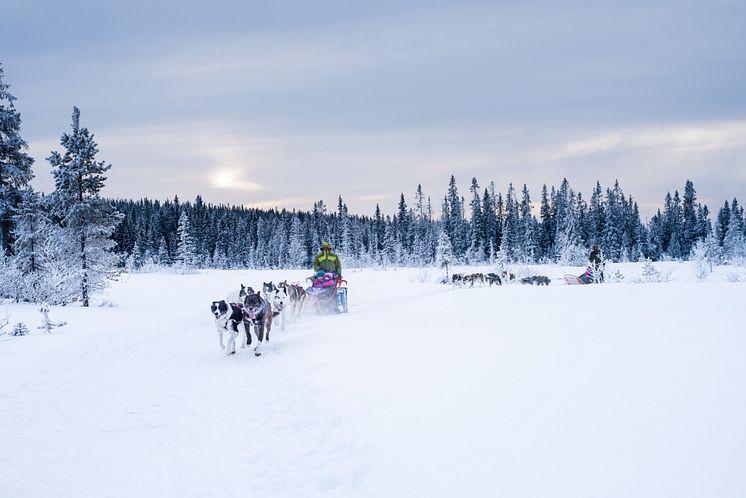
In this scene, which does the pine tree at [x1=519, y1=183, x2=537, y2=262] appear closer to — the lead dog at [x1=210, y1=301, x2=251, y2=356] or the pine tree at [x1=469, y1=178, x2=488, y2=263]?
the pine tree at [x1=469, y1=178, x2=488, y2=263]

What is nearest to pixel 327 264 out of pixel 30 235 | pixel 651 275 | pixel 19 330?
pixel 19 330

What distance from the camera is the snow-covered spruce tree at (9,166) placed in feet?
61.4

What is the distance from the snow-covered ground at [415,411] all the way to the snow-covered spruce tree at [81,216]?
916 cm

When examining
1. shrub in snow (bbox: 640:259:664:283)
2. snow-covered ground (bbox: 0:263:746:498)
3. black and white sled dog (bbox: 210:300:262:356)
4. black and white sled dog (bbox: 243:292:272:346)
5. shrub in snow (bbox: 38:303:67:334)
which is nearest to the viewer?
snow-covered ground (bbox: 0:263:746:498)

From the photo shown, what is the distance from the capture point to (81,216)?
18.1 m

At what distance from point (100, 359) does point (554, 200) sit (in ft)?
258

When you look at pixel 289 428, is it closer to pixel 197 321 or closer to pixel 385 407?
pixel 385 407

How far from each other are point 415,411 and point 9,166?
2073 centimetres

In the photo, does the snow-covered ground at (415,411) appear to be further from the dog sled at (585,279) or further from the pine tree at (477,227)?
the pine tree at (477,227)

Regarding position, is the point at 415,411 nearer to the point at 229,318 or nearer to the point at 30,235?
the point at 229,318

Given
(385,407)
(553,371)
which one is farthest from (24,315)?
(553,371)

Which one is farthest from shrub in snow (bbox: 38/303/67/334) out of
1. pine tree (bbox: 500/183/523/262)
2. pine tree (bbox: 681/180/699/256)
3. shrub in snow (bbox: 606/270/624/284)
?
pine tree (bbox: 681/180/699/256)

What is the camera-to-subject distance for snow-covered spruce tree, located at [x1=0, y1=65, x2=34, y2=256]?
18.7 metres

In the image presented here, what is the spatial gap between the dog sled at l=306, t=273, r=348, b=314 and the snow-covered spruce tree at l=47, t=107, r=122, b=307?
8748 mm
